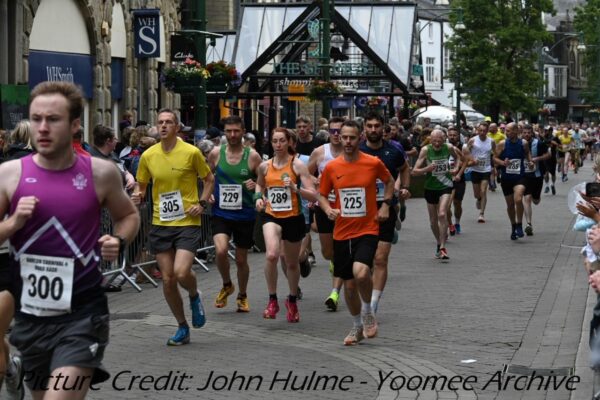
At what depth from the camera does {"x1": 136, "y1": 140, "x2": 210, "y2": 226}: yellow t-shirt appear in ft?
37.3

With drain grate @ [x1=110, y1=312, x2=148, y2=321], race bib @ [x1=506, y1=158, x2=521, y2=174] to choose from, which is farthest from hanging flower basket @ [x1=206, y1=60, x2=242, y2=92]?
drain grate @ [x1=110, y1=312, x2=148, y2=321]

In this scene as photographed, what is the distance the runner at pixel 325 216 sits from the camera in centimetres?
1339

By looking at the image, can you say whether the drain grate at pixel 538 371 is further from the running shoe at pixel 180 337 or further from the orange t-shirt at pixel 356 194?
the running shoe at pixel 180 337

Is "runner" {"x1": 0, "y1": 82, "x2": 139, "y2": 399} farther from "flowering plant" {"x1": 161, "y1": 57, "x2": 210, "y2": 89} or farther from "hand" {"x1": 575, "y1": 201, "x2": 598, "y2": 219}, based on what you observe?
"flowering plant" {"x1": 161, "y1": 57, "x2": 210, "y2": 89}

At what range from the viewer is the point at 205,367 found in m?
9.87

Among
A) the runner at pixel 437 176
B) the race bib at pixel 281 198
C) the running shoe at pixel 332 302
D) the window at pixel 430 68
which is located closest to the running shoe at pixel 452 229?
the runner at pixel 437 176

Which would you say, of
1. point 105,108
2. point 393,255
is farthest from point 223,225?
point 105,108

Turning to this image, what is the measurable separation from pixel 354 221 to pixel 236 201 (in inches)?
87.2

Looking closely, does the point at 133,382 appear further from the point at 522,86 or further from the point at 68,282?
the point at 522,86

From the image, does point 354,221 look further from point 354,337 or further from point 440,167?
point 440,167

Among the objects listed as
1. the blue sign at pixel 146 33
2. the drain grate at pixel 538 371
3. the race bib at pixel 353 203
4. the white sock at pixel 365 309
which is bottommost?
the drain grate at pixel 538 371

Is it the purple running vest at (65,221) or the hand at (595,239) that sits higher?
the purple running vest at (65,221)

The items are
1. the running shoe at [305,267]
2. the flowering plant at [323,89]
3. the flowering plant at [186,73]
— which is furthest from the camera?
the flowering plant at [323,89]

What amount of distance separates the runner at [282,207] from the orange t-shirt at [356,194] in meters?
1.39
